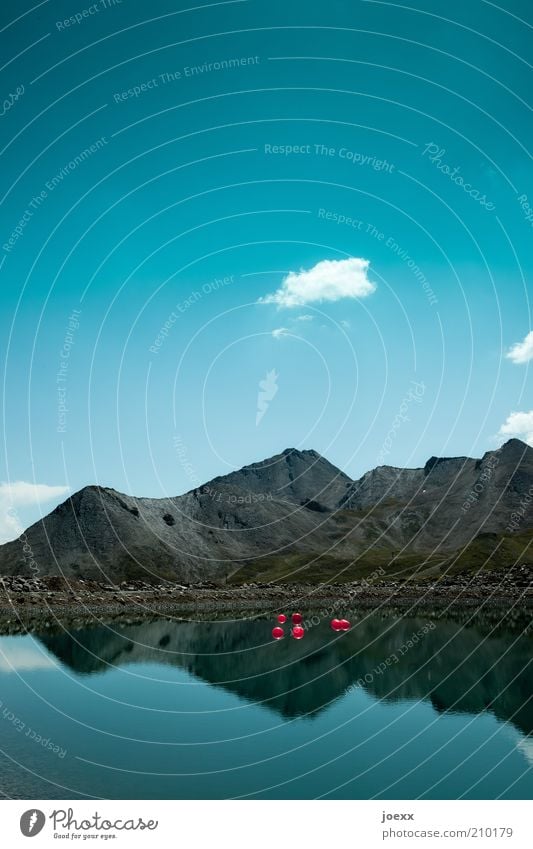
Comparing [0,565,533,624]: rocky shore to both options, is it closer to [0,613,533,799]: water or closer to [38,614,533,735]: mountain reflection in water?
[38,614,533,735]: mountain reflection in water

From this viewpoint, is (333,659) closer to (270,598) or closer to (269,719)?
(269,719)

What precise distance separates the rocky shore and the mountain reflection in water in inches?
921

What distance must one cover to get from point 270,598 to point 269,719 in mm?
126256

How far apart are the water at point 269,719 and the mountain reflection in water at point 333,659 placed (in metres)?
0.41

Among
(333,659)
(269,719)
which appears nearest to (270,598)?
(333,659)

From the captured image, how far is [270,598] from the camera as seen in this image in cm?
17488

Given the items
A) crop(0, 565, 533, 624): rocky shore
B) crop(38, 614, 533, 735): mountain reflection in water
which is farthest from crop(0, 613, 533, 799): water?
crop(0, 565, 533, 624): rocky shore

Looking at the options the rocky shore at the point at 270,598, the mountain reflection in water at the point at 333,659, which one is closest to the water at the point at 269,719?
the mountain reflection in water at the point at 333,659

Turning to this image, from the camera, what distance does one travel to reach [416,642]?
323ft

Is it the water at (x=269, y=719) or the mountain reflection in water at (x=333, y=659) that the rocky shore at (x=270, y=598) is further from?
the water at (x=269, y=719)
